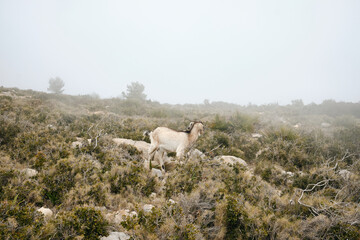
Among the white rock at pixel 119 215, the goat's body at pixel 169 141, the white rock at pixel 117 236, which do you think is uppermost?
the goat's body at pixel 169 141

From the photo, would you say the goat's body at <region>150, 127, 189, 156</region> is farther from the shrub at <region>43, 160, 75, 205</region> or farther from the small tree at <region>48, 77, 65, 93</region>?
the small tree at <region>48, 77, 65, 93</region>

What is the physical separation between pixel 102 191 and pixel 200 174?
2038 millimetres

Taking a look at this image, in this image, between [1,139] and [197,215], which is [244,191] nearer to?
[197,215]

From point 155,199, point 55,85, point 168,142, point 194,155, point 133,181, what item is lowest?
point 155,199

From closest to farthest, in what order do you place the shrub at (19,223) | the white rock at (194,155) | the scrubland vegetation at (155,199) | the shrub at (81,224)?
the shrub at (19,223)
the shrub at (81,224)
the scrubland vegetation at (155,199)
the white rock at (194,155)

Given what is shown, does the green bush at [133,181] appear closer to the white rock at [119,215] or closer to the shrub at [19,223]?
the white rock at [119,215]

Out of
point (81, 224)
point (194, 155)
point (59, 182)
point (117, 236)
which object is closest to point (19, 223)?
point (81, 224)

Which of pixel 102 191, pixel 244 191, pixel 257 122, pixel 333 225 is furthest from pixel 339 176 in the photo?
pixel 257 122

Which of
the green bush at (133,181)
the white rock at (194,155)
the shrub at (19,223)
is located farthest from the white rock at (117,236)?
the white rock at (194,155)

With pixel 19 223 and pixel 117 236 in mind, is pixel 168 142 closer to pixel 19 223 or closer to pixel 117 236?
pixel 117 236

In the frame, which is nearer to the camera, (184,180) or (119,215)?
(119,215)

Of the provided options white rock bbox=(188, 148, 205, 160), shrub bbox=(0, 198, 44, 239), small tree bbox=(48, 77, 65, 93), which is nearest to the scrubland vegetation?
shrub bbox=(0, 198, 44, 239)

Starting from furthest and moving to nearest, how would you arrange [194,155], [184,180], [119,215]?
[194,155], [184,180], [119,215]

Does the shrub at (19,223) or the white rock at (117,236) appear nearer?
the shrub at (19,223)
